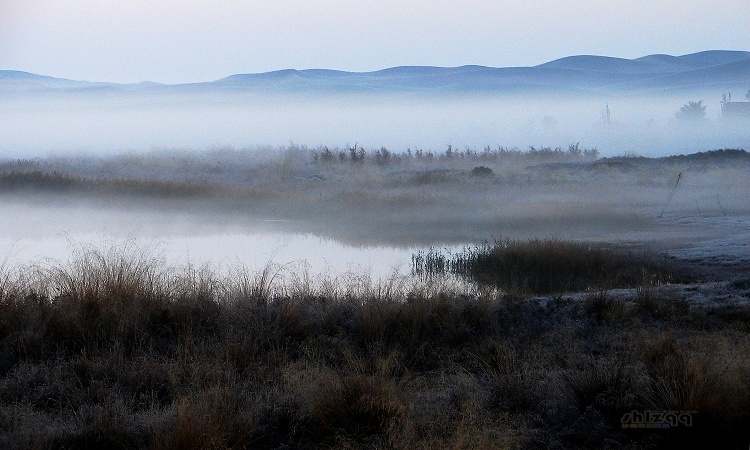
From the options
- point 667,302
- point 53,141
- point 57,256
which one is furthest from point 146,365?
point 53,141

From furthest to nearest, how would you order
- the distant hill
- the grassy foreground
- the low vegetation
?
1. the distant hill
2. the low vegetation
3. the grassy foreground

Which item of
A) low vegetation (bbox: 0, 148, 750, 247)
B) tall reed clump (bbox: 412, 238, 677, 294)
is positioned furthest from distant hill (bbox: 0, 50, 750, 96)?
tall reed clump (bbox: 412, 238, 677, 294)

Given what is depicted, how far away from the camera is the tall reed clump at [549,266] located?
46.1 feet

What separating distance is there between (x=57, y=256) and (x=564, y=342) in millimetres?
11676

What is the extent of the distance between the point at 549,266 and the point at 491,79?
300 feet

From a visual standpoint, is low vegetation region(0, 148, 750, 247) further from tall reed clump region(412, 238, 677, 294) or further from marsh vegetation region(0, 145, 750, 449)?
marsh vegetation region(0, 145, 750, 449)

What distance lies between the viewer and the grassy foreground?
18.8 ft

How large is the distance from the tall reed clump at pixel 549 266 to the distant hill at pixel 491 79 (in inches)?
3241

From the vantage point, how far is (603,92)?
96000mm

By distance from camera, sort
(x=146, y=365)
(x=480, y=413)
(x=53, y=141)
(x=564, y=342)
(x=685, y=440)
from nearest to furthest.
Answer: (x=685, y=440) → (x=480, y=413) → (x=146, y=365) → (x=564, y=342) → (x=53, y=141)

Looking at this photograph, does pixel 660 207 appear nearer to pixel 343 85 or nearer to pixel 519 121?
pixel 519 121

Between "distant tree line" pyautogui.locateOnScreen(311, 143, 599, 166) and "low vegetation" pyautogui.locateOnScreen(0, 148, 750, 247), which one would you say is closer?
"low vegetation" pyautogui.locateOnScreen(0, 148, 750, 247)

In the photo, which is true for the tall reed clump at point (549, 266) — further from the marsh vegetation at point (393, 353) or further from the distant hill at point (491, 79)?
the distant hill at point (491, 79)

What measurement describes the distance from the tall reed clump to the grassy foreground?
323 centimetres
